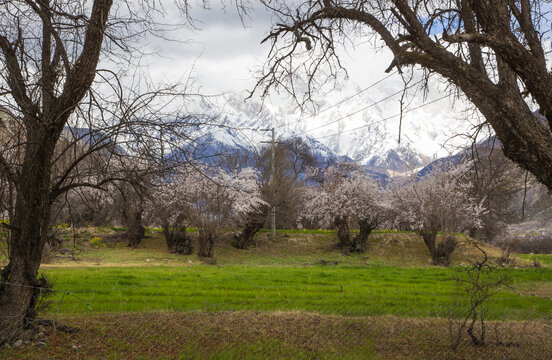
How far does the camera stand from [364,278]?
45.0ft

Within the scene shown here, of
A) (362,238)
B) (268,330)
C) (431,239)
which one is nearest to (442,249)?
(431,239)

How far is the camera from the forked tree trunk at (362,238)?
88.1 ft

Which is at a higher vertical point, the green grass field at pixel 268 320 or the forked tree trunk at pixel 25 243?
the forked tree trunk at pixel 25 243

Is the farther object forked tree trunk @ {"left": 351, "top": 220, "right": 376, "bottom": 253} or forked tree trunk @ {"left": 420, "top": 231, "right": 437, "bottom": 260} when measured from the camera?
forked tree trunk @ {"left": 351, "top": 220, "right": 376, "bottom": 253}

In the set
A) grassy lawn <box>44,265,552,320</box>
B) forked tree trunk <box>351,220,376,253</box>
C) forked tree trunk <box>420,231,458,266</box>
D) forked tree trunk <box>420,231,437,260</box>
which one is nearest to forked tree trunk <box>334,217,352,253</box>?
forked tree trunk <box>351,220,376,253</box>

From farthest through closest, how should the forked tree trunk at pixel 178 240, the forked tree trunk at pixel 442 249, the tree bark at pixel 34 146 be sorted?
the forked tree trunk at pixel 178 240 < the forked tree trunk at pixel 442 249 < the tree bark at pixel 34 146

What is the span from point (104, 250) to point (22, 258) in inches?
794

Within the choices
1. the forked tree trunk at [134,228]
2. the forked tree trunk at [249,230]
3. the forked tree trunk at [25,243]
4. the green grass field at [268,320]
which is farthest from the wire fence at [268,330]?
the forked tree trunk at [249,230]

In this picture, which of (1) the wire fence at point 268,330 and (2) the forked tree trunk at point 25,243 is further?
(1) the wire fence at point 268,330

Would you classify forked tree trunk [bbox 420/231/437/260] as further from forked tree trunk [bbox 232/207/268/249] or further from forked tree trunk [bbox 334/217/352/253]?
forked tree trunk [bbox 232/207/268/249]

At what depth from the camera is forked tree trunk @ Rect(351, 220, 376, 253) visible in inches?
1057

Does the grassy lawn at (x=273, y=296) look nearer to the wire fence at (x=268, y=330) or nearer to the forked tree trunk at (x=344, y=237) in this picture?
the wire fence at (x=268, y=330)

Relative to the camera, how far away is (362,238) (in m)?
27.2

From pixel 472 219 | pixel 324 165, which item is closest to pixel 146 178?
pixel 472 219
